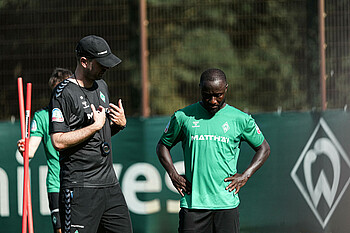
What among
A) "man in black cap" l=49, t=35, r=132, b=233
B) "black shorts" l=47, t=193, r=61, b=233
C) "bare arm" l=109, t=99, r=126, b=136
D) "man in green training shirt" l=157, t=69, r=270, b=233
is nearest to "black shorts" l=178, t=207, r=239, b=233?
"man in green training shirt" l=157, t=69, r=270, b=233

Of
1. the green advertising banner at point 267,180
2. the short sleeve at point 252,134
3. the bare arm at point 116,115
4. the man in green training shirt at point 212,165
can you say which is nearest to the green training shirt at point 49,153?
the bare arm at point 116,115

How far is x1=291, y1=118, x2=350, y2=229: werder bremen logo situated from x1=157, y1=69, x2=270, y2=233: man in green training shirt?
2.81 meters

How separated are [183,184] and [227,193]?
1.22 feet

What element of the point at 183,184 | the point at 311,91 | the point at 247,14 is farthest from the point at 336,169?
the point at 183,184

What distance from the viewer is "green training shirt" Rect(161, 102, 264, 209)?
4.89 meters

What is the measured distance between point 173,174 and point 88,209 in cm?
81

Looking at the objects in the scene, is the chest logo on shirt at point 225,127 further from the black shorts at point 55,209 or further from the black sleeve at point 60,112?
the black shorts at point 55,209

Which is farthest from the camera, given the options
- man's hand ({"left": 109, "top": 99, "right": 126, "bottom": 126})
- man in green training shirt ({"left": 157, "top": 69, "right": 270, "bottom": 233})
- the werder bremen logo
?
the werder bremen logo

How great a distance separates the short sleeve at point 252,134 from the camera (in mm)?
4980

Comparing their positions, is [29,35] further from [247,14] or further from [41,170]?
[247,14]

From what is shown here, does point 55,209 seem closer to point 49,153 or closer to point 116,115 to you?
point 49,153

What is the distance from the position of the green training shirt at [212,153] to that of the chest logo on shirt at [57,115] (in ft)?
3.46

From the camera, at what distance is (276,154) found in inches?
304

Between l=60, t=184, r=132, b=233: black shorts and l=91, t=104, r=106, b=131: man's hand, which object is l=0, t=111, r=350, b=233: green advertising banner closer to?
l=60, t=184, r=132, b=233: black shorts
